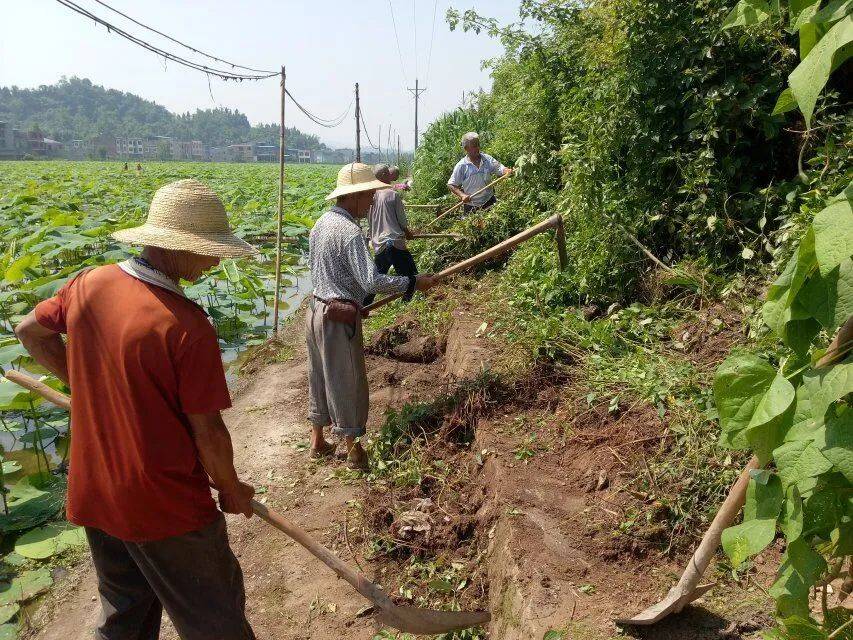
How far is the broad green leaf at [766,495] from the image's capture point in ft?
5.86

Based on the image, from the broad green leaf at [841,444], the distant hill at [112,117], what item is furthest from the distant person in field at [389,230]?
the distant hill at [112,117]

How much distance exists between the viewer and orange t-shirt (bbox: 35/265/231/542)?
231cm

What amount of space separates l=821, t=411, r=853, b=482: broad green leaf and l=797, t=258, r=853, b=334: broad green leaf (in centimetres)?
22

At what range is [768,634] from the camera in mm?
1999

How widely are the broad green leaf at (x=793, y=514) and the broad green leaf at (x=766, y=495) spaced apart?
0.09 m

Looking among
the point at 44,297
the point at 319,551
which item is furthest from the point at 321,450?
the point at 44,297

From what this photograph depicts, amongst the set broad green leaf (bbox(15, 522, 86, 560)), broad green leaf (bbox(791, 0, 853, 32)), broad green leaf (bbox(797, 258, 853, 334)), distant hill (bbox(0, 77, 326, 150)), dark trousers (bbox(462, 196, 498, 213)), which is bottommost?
broad green leaf (bbox(15, 522, 86, 560))

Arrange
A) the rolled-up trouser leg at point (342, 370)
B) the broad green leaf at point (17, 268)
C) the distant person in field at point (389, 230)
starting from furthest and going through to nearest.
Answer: the distant person in field at point (389, 230)
the broad green leaf at point (17, 268)
the rolled-up trouser leg at point (342, 370)

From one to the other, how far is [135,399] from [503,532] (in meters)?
2.05

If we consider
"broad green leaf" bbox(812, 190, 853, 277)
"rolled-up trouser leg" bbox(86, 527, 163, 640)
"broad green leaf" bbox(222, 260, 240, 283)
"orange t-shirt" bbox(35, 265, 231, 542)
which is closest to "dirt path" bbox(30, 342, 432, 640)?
"rolled-up trouser leg" bbox(86, 527, 163, 640)

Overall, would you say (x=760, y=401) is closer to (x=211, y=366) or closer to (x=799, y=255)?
(x=799, y=255)

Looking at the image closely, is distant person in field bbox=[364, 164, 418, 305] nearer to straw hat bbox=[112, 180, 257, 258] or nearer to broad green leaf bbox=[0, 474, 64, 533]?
broad green leaf bbox=[0, 474, 64, 533]

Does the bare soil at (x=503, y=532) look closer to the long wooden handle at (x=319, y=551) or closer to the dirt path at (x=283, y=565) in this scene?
the dirt path at (x=283, y=565)

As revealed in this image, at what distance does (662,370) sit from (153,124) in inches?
5102
